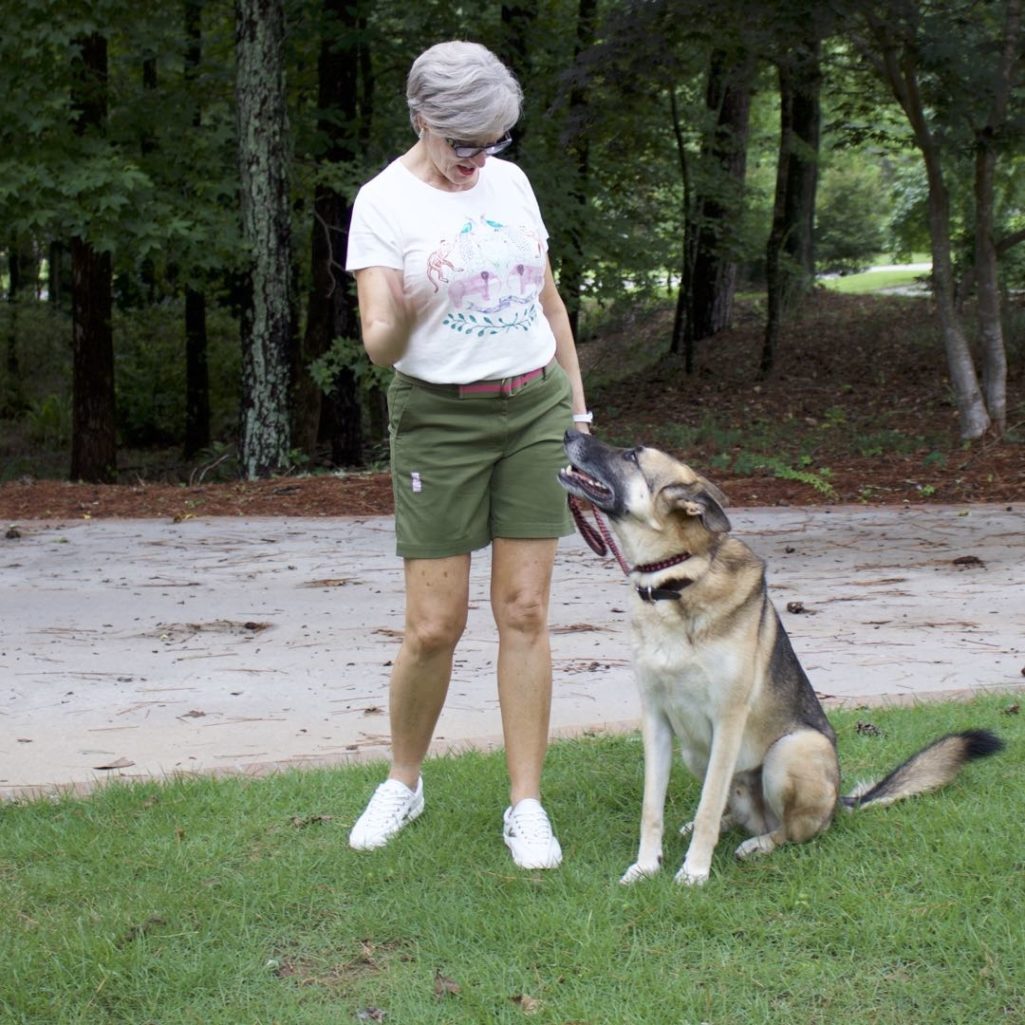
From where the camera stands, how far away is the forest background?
509 inches

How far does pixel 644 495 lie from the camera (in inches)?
161

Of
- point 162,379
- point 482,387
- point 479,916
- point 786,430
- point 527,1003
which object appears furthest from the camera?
point 162,379

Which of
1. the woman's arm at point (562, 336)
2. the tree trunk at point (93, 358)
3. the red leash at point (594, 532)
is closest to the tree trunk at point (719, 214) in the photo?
the tree trunk at point (93, 358)

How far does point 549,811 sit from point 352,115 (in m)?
14.1

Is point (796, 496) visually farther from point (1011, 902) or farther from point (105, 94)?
point (105, 94)

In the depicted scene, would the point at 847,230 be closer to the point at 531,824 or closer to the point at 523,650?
the point at 523,650

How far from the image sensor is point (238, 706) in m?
6.08

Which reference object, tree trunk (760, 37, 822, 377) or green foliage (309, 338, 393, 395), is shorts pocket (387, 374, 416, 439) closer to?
tree trunk (760, 37, 822, 377)

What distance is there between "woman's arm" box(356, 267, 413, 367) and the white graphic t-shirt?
0.03 m

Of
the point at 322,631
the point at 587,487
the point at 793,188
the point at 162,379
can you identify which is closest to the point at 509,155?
the point at 793,188

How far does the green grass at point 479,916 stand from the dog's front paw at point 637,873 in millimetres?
49

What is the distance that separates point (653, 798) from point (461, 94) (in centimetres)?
220

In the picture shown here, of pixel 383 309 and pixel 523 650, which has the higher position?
pixel 383 309

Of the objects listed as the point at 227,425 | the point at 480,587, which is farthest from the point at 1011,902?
the point at 227,425
